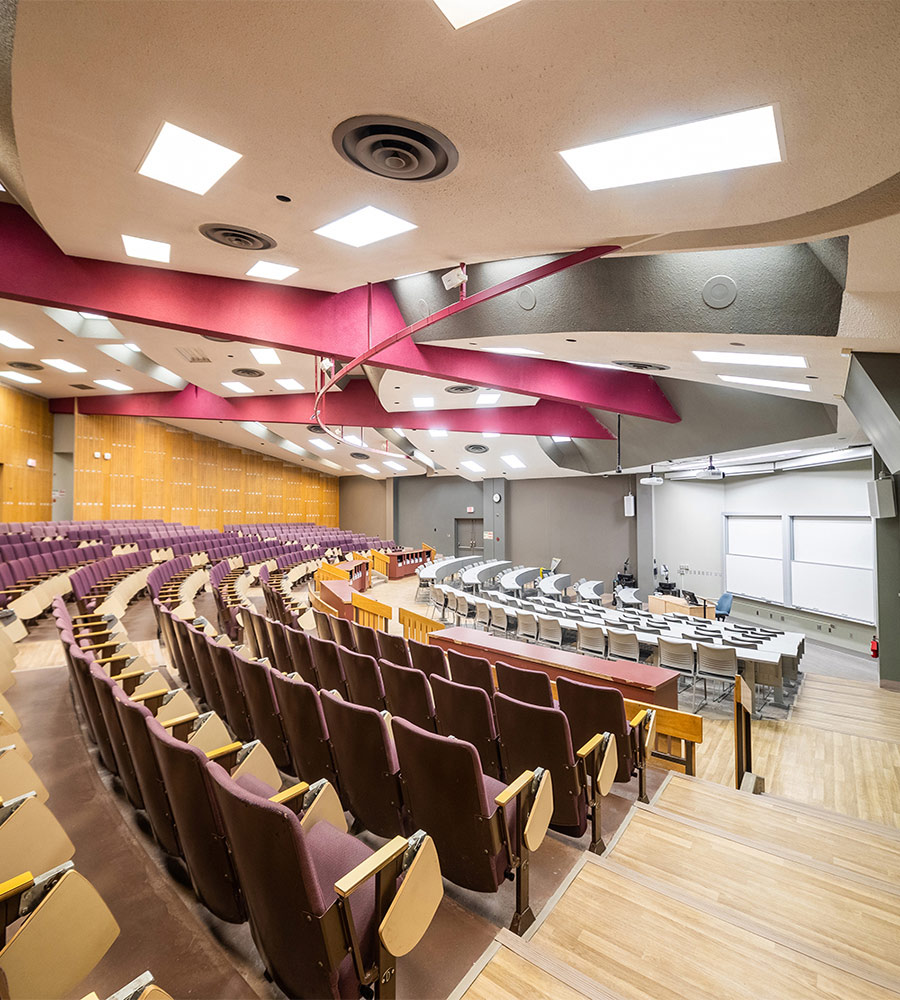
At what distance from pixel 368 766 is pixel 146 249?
4.81 m

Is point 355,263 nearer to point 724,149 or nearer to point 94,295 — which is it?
point 94,295

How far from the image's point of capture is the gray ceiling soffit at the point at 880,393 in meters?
4.45

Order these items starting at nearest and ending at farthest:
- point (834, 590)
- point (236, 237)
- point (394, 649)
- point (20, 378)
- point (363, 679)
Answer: point (363, 679) → point (236, 237) → point (394, 649) → point (834, 590) → point (20, 378)

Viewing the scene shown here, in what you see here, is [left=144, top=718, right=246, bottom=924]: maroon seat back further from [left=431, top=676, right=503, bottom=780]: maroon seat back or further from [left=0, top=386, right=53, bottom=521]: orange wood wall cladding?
[left=0, top=386, right=53, bottom=521]: orange wood wall cladding

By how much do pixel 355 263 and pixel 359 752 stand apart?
156 inches

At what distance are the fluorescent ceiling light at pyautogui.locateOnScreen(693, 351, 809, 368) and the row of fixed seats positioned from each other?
17.2ft

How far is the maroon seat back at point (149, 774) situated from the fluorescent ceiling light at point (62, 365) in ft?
38.3

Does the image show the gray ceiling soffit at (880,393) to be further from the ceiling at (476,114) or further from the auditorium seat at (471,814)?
the auditorium seat at (471,814)

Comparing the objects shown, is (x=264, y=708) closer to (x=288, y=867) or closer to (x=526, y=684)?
(x=526, y=684)

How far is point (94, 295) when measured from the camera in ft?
17.6

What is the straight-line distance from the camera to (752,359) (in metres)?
5.45

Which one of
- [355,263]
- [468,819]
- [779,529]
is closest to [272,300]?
[355,263]

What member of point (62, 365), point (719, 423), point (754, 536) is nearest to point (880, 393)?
point (719, 423)

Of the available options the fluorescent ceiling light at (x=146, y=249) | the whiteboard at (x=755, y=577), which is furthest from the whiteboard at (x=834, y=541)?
the fluorescent ceiling light at (x=146, y=249)
